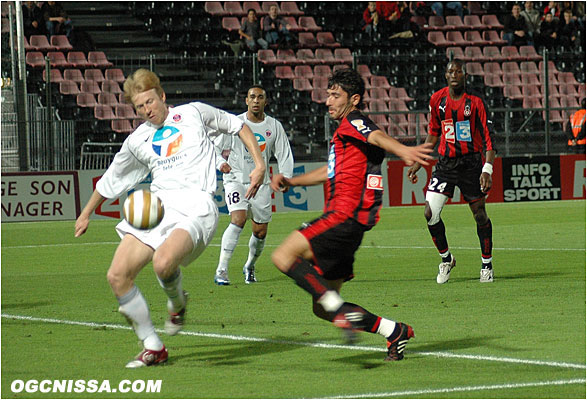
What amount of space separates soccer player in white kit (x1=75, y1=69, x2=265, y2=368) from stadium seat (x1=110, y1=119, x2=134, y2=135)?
16.7 metres

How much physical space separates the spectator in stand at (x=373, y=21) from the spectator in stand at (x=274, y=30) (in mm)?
2585

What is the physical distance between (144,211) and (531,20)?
2590cm

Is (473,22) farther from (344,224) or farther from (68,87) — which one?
(344,224)

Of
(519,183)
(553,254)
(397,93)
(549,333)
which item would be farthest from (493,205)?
(549,333)

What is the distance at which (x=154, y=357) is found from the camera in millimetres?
6902

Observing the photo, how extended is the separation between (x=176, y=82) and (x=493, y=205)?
29.5 feet

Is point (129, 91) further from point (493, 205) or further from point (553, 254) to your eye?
point (493, 205)

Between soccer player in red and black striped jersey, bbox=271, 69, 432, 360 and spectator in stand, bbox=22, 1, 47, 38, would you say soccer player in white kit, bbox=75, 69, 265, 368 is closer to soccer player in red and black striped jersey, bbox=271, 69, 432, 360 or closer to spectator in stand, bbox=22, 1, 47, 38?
soccer player in red and black striped jersey, bbox=271, 69, 432, 360

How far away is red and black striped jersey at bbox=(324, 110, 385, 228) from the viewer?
6.89 m

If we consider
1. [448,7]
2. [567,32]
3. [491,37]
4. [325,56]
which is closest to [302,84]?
[325,56]

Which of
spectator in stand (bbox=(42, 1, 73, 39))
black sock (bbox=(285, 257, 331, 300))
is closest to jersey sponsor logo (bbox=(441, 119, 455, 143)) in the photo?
black sock (bbox=(285, 257, 331, 300))

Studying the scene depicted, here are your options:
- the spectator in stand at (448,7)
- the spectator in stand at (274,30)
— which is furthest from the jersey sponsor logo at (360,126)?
the spectator in stand at (448,7)

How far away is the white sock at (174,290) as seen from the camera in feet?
23.8

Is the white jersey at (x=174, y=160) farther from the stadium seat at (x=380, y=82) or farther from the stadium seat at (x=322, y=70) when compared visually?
the stadium seat at (x=322, y=70)
